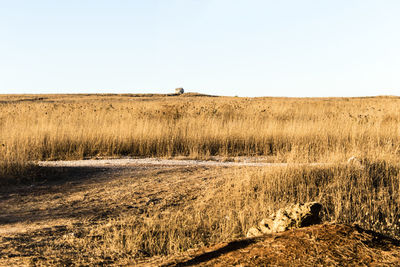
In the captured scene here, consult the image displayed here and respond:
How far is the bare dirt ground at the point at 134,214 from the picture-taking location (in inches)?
120

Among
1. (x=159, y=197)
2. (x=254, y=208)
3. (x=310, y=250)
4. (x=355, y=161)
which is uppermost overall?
(x=310, y=250)

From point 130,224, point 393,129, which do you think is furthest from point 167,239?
point 393,129

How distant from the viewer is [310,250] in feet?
10.0

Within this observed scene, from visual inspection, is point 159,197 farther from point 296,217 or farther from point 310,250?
point 310,250

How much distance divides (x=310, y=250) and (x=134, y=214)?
153 inches

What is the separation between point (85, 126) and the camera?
14.0 m

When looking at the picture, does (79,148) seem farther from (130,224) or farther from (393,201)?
(393,201)

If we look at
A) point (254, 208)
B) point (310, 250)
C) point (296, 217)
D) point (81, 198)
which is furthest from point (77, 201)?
point (310, 250)

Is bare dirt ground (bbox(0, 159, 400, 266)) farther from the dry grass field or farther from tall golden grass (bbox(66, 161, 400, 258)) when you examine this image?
tall golden grass (bbox(66, 161, 400, 258))

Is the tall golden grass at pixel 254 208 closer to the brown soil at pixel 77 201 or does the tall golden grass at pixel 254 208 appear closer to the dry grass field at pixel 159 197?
the dry grass field at pixel 159 197

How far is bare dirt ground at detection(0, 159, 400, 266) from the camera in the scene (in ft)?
10.0

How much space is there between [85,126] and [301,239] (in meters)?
11.7

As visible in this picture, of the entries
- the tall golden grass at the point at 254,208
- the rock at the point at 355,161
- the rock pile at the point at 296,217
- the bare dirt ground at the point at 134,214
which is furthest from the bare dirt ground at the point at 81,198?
the rock at the point at 355,161

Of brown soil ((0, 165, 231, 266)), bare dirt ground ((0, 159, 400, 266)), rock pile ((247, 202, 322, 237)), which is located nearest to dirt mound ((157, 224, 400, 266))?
bare dirt ground ((0, 159, 400, 266))
